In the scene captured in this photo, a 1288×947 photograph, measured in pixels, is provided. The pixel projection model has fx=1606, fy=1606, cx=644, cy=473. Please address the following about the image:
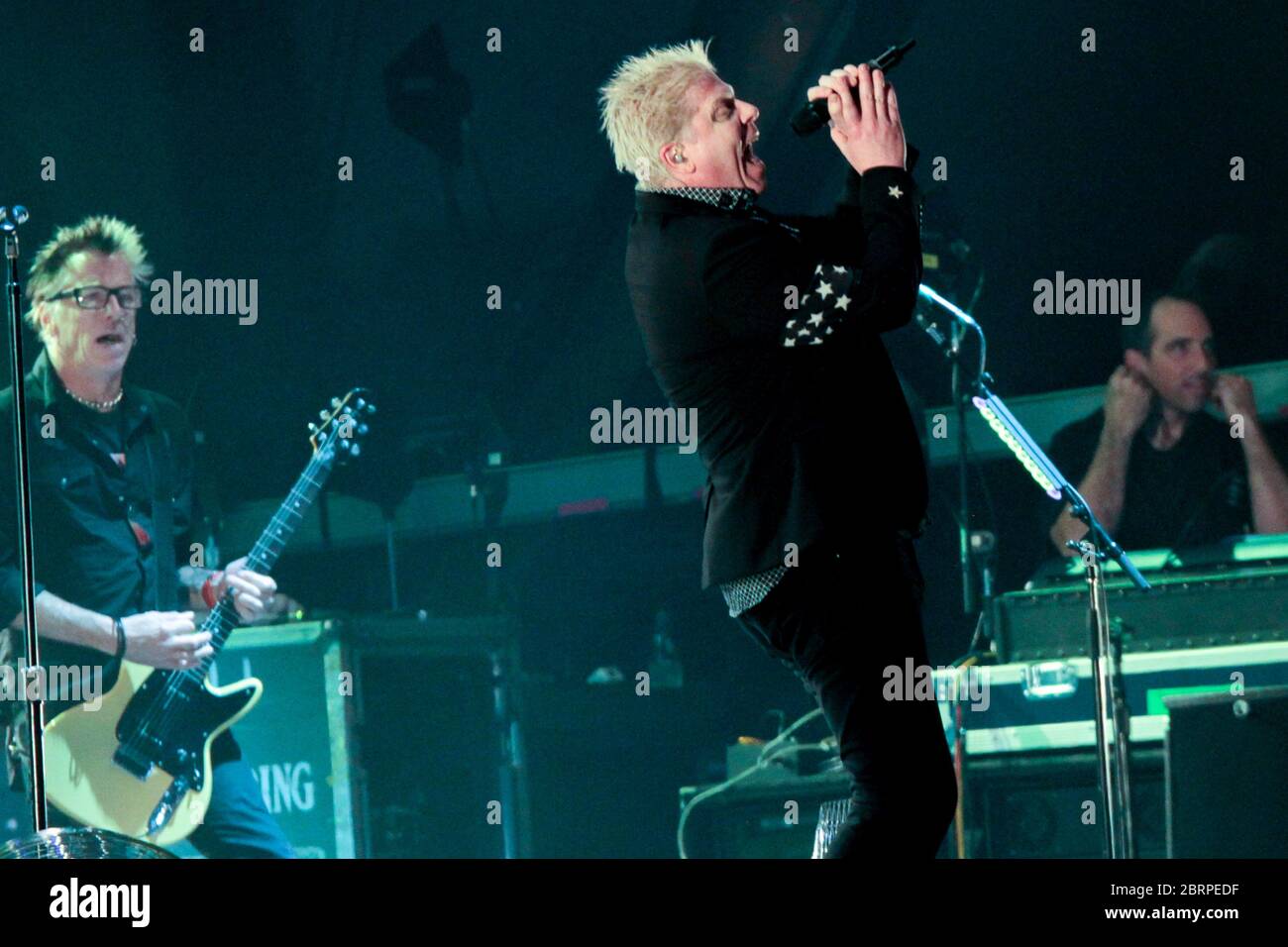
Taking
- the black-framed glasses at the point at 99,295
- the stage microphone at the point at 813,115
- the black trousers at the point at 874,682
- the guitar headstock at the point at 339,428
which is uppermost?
the black-framed glasses at the point at 99,295

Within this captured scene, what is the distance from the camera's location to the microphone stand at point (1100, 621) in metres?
3.43

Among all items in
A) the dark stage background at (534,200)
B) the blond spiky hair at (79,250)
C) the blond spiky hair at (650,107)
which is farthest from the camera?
the dark stage background at (534,200)

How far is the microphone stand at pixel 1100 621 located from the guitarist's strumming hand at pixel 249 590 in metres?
2.08

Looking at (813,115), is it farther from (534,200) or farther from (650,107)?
(534,200)

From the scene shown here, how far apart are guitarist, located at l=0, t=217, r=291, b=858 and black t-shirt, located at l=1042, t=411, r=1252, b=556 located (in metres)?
2.53

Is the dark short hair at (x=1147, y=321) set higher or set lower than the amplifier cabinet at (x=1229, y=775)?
higher

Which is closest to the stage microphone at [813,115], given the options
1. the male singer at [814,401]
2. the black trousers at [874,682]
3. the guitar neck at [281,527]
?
the male singer at [814,401]

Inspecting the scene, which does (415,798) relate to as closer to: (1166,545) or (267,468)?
(267,468)

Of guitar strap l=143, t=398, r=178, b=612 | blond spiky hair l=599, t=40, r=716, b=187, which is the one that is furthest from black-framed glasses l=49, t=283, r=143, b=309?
blond spiky hair l=599, t=40, r=716, b=187

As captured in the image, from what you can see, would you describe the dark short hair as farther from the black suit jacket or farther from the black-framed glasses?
the black-framed glasses

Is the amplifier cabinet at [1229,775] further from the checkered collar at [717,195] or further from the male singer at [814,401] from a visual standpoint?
the checkered collar at [717,195]

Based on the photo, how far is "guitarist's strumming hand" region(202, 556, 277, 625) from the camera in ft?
15.2

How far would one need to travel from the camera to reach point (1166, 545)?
4.63 m
